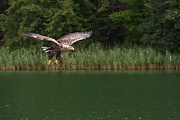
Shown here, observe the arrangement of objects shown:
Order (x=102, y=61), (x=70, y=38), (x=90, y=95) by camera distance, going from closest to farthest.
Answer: (x=70, y=38) < (x=90, y=95) < (x=102, y=61)

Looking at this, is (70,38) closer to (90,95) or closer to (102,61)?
(90,95)

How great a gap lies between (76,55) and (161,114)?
1895 centimetres

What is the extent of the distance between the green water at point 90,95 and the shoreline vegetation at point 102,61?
1344mm

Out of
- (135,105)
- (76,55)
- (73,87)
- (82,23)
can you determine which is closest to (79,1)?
(82,23)

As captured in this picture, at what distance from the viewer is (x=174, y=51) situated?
39562 millimetres

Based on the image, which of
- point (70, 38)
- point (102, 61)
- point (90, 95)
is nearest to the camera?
point (70, 38)

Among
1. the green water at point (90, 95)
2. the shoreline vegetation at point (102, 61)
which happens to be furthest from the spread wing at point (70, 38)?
the shoreline vegetation at point (102, 61)

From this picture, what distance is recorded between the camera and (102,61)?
38.8 m

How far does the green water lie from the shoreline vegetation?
1.34m

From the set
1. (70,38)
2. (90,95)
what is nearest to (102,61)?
(90,95)

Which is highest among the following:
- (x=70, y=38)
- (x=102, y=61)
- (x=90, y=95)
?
(x=70, y=38)

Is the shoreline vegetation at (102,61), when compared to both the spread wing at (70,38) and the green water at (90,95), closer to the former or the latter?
the green water at (90,95)

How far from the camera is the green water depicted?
20.8 m

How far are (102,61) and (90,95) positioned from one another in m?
12.8
